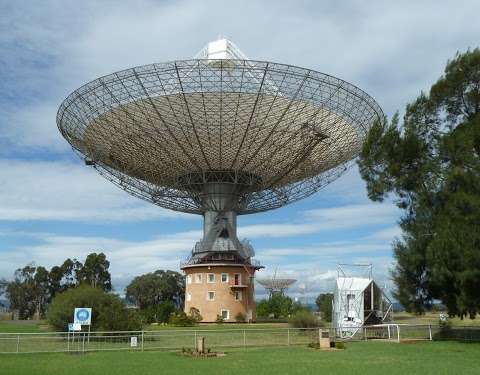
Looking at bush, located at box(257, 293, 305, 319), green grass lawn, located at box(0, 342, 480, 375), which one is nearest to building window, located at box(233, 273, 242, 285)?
bush, located at box(257, 293, 305, 319)

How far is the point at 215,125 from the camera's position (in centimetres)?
4056

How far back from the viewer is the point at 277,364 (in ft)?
63.5

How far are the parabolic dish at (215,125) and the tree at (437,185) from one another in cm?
766

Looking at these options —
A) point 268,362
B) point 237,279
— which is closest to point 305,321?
point 268,362

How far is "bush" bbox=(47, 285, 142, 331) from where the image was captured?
109 feet

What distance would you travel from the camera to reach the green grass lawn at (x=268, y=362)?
17469mm

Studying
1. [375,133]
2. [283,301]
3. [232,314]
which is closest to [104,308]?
[375,133]

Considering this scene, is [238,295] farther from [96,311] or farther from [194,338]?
[194,338]

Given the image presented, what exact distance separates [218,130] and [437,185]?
17432 millimetres

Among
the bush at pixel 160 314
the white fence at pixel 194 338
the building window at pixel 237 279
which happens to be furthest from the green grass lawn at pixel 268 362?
the bush at pixel 160 314

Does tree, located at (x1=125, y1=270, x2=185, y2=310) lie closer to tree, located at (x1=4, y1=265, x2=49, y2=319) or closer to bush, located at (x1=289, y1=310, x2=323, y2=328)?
tree, located at (x1=4, y1=265, x2=49, y2=319)

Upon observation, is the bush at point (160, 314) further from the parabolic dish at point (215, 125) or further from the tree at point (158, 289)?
the tree at point (158, 289)

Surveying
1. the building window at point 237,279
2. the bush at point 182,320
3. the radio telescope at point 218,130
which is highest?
the radio telescope at point 218,130

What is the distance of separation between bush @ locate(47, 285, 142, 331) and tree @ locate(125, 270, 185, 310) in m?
71.4
